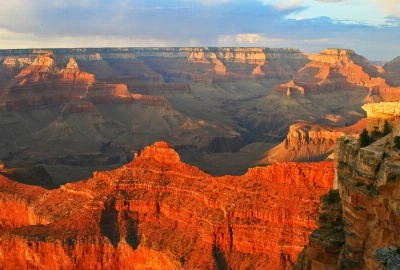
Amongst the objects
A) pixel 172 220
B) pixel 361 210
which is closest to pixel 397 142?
pixel 361 210

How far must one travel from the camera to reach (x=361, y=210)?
1892 centimetres

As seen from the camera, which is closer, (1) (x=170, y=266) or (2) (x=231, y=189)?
(1) (x=170, y=266)

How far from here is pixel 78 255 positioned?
46188 millimetres

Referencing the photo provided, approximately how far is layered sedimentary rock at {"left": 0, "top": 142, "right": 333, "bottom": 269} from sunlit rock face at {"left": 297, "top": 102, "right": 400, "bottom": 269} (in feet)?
62.3

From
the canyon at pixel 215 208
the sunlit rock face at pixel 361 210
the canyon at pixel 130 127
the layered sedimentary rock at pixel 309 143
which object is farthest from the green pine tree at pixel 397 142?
the layered sedimentary rock at pixel 309 143

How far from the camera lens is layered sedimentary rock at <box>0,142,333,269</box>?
4241 cm

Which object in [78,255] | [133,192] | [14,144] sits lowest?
[14,144]

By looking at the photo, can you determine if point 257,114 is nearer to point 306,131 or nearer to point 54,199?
point 306,131

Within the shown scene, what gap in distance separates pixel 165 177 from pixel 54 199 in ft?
41.0

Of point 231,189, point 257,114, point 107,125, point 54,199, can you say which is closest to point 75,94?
point 107,125

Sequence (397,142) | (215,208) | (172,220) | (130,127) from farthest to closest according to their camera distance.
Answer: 1. (130,127)
2. (172,220)
3. (215,208)
4. (397,142)

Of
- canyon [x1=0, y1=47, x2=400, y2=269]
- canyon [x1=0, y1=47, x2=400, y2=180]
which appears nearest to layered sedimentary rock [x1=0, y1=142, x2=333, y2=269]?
canyon [x1=0, y1=47, x2=400, y2=269]

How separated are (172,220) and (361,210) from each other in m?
30.6

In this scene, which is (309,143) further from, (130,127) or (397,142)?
(397,142)
